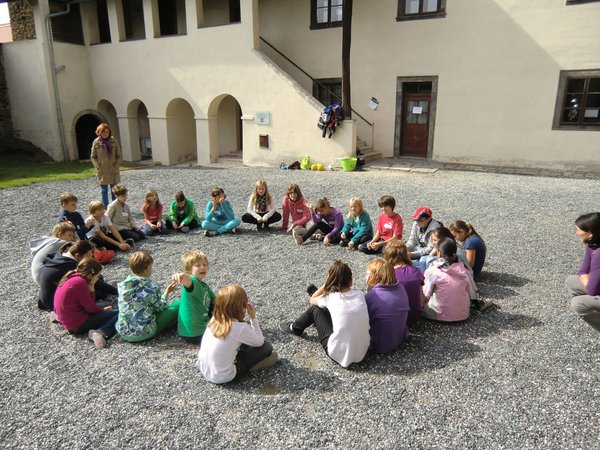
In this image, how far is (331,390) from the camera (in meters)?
3.49

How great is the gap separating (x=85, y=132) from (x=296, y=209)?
16535 mm

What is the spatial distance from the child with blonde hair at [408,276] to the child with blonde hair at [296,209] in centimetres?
310

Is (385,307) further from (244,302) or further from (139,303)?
(139,303)

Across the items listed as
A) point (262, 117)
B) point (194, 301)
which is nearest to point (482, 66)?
point (262, 117)

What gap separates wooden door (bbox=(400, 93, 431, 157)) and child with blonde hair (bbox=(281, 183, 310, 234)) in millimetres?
8987

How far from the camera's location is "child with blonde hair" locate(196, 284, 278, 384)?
11.3 ft

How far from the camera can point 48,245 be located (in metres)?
5.16

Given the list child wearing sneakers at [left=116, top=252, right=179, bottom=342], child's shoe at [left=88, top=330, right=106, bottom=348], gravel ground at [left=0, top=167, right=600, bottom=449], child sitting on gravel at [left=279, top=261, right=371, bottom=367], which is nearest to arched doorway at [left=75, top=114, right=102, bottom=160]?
gravel ground at [left=0, top=167, right=600, bottom=449]

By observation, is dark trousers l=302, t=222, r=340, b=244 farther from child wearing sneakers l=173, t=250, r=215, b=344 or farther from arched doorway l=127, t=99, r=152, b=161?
arched doorway l=127, t=99, r=152, b=161

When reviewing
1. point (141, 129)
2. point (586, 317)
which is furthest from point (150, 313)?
point (141, 129)

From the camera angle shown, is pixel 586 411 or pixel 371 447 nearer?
pixel 371 447

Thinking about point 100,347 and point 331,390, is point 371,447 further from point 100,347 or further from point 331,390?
point 100,347

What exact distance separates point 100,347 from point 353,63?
14.0 m

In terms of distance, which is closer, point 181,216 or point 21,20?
point 181,216
